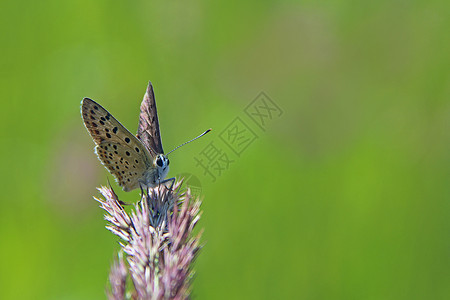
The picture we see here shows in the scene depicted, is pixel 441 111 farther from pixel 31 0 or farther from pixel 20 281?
pixel 31 0

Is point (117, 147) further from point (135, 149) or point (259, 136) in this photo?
point (259, 136)

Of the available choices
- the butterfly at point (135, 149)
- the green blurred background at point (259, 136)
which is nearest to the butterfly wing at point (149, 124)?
the butterfly at point (135, 149)

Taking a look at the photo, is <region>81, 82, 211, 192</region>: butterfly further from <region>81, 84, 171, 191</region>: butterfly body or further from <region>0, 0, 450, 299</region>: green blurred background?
<region>0, 0, 450, 299</region>: green blurred background

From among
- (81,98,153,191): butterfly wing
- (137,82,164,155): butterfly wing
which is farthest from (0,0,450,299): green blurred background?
(137,82,164,155): butterfly wing

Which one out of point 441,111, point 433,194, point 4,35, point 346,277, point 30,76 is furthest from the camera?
point 4,35

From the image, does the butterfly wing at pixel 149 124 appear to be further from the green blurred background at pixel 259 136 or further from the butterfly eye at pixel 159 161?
the green blurred background at pixel 259 136

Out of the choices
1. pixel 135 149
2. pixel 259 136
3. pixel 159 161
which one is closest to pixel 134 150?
pixel 135 149

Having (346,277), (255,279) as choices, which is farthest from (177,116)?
(346,277)
